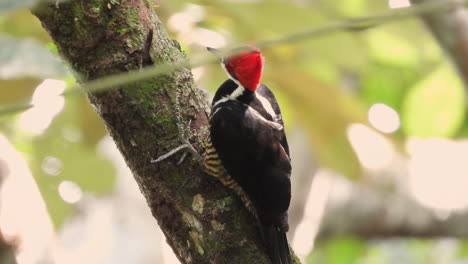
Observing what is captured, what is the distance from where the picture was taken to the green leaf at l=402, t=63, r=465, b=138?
358 cm

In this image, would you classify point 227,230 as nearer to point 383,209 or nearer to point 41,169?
point 41,169

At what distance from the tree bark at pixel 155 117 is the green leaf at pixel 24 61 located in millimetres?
834

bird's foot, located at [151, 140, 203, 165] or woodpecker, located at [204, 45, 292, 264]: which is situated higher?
bird's foot, located at [151, 140, 203, 165]

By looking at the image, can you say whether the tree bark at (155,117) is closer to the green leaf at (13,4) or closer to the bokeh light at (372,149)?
the green leaf at (13,4)

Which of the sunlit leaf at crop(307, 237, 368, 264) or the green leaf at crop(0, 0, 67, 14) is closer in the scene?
the green leaf at crop(0, 0, 67, 14)

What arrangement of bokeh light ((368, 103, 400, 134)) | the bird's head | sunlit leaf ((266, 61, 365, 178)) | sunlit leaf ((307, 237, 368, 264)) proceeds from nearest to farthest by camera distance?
the bird's head, sunlit leaf ((266, 61, 365, 178)), bokeh light ((368, 103, 400, 134)), sunlit leaf ((307, 237, 368, 264))

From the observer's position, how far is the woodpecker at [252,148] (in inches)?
72.9

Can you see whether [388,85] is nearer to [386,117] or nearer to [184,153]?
[386,117]

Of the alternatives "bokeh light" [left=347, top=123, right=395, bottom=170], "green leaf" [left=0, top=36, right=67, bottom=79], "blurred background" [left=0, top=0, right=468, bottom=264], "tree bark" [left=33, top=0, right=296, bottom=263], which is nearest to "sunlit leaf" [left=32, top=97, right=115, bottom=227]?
"blurred background" [left=0, top=0, right=468, bottom=264]

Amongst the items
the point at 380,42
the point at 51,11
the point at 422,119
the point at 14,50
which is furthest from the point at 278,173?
the point at 380,42

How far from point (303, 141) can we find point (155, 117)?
3197 millimetres

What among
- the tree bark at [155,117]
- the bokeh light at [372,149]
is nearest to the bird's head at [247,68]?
the tree bark at [155,117]

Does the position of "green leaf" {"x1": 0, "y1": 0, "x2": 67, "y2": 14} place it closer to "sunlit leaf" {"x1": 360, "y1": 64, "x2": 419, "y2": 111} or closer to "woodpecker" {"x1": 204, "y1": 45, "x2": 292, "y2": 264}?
"woodpecker" {"x1": 204, "y1": 45, "x2": 292, "y2": 264}

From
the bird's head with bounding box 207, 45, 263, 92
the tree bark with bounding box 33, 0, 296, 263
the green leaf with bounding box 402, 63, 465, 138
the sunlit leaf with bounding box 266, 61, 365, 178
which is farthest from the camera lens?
the green leaf with bounding box 402, 63, 465, 138
